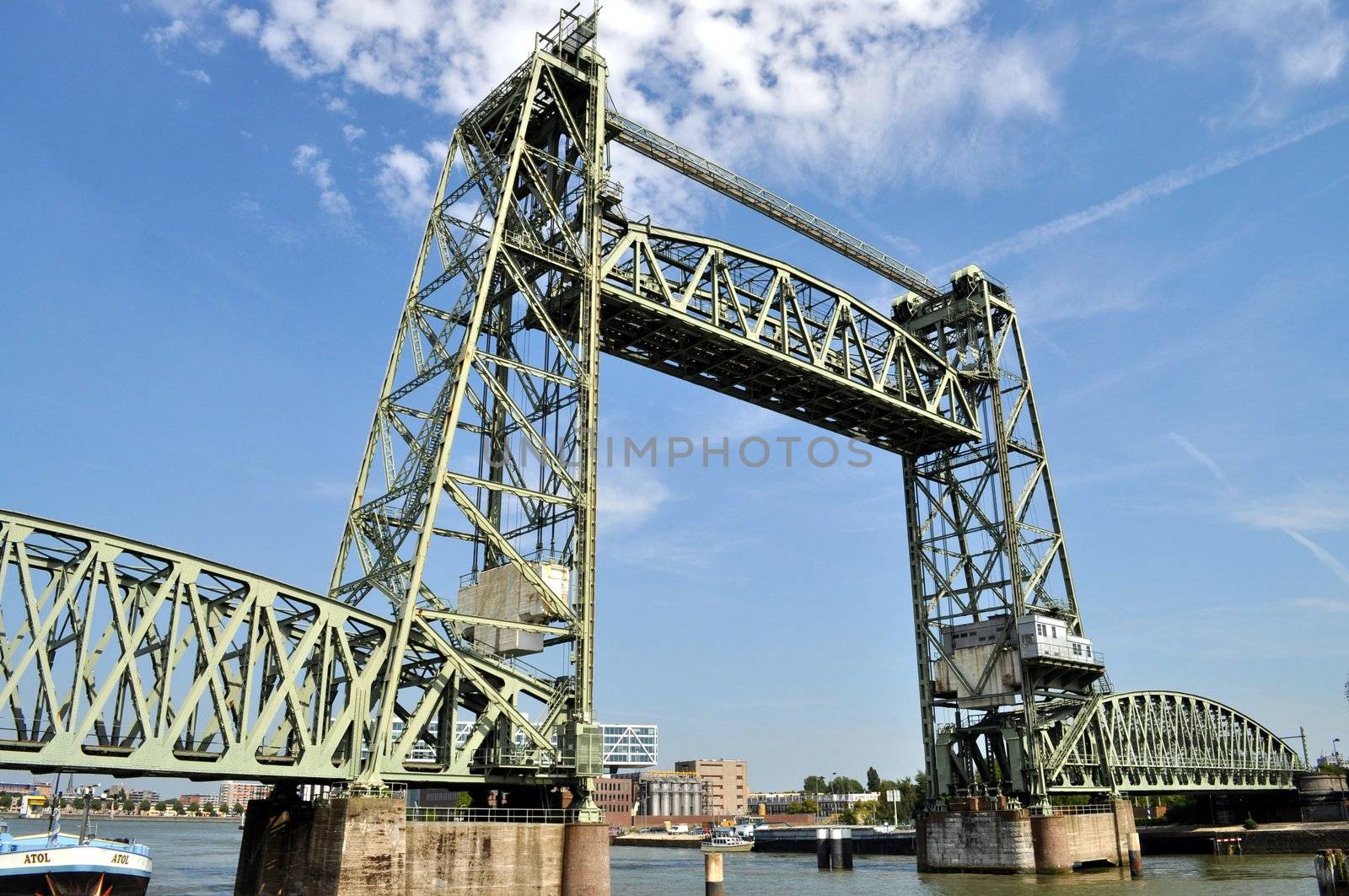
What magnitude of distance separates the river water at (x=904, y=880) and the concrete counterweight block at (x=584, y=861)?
42.9 feet

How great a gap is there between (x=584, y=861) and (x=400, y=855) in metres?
5.34

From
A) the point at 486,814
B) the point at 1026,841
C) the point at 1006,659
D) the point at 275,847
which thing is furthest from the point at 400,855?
the point at 1006,659

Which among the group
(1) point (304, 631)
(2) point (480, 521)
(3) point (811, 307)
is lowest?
(1) point (304, 631)

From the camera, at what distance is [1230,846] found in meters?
62.7

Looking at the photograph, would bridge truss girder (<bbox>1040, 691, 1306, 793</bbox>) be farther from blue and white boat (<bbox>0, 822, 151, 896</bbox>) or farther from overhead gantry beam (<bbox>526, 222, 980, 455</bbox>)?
blue and white boat (<bbox>0, 822, 151, 896</bbox>)

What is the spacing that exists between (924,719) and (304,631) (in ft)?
108

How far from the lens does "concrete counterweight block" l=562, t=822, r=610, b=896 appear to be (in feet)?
90.8

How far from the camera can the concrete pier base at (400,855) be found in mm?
24484

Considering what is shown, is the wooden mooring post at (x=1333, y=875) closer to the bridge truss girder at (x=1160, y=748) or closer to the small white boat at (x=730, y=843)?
the bridge truss girder at (x=1160, y=748)

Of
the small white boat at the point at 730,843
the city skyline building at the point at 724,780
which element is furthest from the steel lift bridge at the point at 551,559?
the city skyline building at the point at 724,780

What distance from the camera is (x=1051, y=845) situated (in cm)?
4412

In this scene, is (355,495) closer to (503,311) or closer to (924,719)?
(503,311)

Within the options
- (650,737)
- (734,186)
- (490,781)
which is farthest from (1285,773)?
(650,737)

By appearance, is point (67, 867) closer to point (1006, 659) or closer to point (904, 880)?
point (904, 880)
